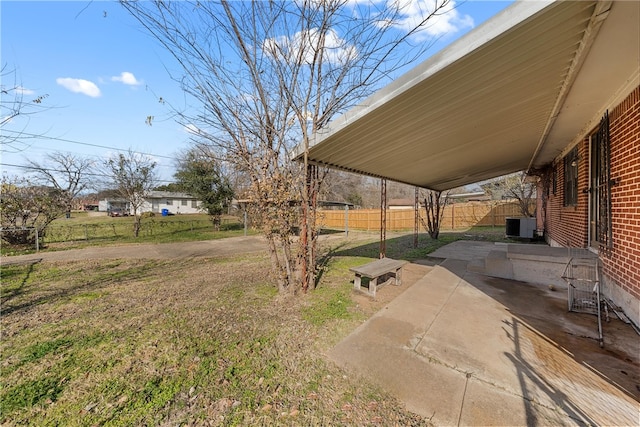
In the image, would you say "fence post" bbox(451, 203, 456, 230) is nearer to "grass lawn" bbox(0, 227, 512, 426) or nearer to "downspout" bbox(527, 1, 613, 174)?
"downspout" bbox(527, 1, 613, 174)

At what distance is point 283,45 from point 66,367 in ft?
16.9

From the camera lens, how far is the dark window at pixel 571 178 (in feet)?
17.6

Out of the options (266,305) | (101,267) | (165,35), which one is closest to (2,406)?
(266,305)

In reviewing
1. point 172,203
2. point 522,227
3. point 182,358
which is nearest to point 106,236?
point 182,358

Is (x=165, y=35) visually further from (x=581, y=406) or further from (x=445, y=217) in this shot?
(x=445, y=217)

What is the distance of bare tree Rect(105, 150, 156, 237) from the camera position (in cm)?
1418

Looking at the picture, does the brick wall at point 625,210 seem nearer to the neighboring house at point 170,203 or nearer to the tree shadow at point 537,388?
the tree shadow at point 537,388

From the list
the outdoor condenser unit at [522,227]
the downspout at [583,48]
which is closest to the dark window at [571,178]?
the downspout at [583,48]

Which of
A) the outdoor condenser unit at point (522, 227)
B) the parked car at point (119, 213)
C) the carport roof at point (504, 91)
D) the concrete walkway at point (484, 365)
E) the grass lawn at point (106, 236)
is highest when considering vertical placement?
the carport roof at point (504, 91)

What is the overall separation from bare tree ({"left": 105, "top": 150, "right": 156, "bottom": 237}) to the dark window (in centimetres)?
1797

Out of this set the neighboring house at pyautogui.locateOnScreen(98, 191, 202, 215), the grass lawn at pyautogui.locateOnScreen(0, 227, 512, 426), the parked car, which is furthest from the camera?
the neighboring house at pyautogui.locateOnScreen(98, 191, 202, 215)

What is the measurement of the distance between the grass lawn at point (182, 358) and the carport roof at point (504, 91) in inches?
106

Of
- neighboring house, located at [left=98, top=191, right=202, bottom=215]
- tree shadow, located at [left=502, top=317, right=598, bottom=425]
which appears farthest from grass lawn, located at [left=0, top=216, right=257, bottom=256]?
neighboring house, located at [left=98, top=191, right=202, bottom=215]

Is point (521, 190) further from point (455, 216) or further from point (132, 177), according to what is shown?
point (132, 177)
